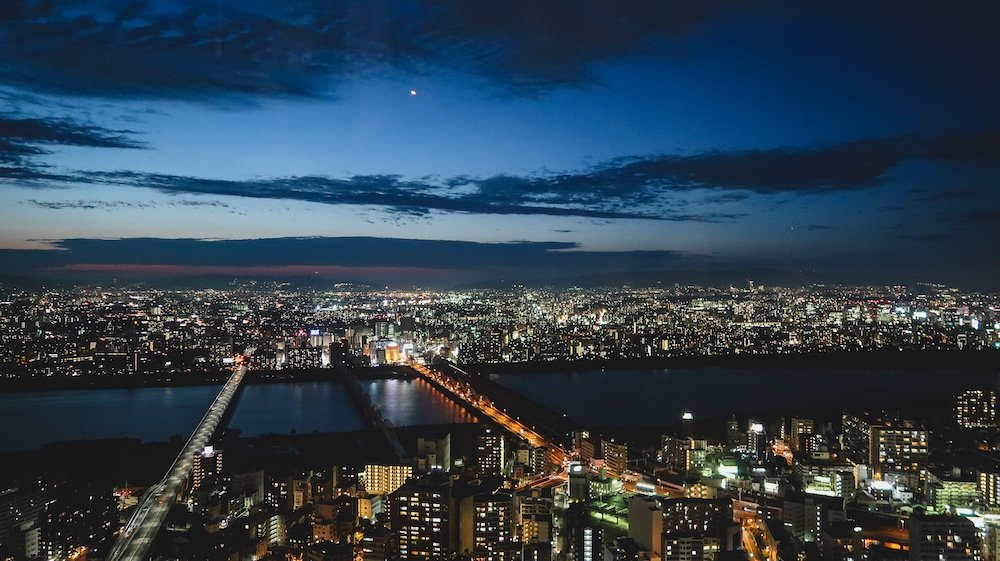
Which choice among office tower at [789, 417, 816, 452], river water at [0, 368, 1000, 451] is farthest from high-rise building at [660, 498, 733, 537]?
river water at [0, 368, 1000, 451]

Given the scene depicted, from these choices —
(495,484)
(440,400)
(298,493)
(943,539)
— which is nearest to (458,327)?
(440,400)

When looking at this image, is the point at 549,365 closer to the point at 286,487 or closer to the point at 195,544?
the point at 286,487

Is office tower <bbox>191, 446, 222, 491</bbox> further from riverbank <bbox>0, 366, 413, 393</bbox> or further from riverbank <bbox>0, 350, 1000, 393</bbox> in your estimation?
riverbank <bbox>0, 350, 1000, 393</bbox>

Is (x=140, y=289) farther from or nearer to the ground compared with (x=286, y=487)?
farther from the ground

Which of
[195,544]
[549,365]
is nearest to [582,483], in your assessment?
[195,544]

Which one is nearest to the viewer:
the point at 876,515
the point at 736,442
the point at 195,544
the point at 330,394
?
the point at 195,544

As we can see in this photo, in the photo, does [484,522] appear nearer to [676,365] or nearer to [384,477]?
[384,477]
